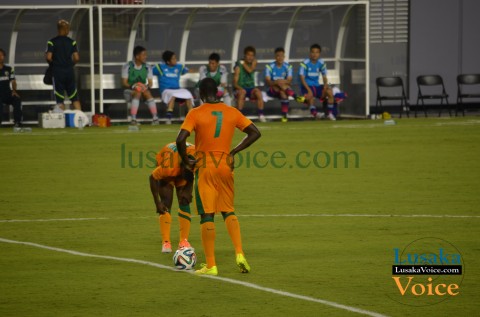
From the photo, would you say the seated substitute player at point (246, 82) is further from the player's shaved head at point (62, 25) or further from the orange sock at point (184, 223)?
the orange sock at point (184, 223)

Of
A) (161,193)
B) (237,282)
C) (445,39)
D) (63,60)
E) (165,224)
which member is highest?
(445,39)

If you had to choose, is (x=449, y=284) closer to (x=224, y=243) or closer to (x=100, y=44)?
(x=224, y=243)

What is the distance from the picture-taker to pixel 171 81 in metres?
26.4

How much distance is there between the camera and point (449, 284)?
9.26 metres

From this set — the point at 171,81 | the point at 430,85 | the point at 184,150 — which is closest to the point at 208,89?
the point at 184,150

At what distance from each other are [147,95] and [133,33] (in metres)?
2.34

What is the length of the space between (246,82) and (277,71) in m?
0.85

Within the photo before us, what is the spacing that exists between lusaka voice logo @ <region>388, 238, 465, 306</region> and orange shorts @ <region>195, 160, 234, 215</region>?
1.64 meters

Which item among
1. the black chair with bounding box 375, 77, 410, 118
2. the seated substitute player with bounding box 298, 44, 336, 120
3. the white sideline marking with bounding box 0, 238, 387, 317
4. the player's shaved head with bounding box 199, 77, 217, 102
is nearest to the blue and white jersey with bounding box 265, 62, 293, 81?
the seated substitute player with bounding box 298, 44, 336, 120

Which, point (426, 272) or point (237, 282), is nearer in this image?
point (237, 282)

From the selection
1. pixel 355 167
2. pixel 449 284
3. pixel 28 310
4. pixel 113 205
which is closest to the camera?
pixel 28 310

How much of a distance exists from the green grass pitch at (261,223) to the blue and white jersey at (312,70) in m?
3.47

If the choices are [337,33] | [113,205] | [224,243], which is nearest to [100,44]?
[337,33]

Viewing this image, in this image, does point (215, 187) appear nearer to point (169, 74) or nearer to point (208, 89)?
point (208, 89)
